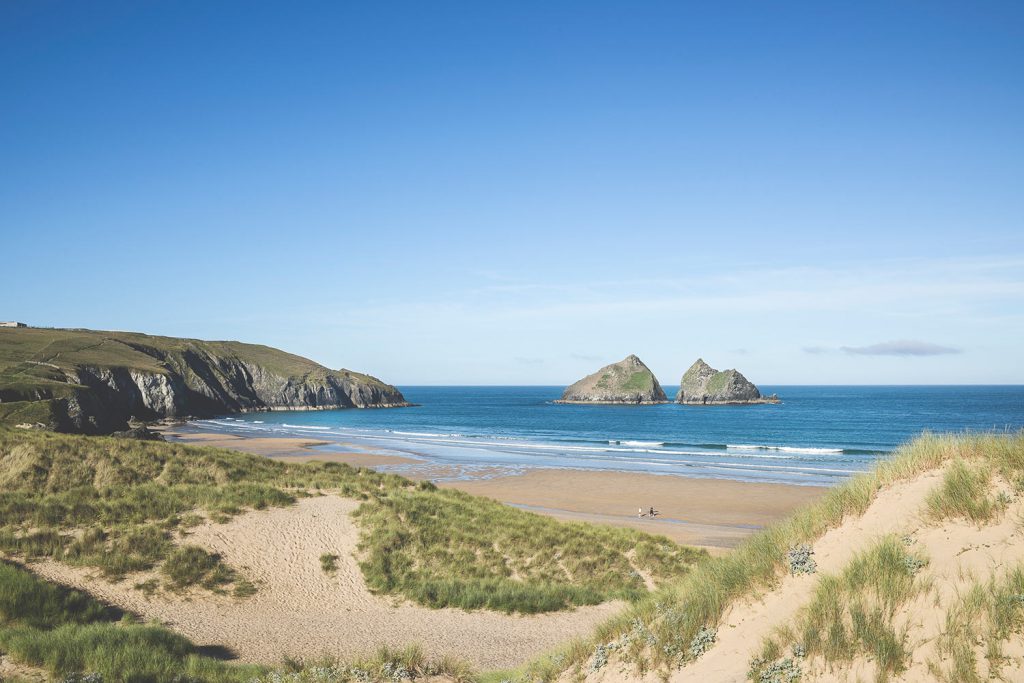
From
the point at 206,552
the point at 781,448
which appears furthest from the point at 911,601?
the point at 781,448

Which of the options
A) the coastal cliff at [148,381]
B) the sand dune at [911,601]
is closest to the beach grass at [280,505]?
the sand dune at [911,601]

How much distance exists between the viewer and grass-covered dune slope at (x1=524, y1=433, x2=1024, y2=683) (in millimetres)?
6633

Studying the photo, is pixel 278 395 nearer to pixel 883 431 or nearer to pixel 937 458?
Answer: pixel 883 431

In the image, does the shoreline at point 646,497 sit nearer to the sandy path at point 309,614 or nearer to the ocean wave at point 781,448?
the sandy path at point 309,614

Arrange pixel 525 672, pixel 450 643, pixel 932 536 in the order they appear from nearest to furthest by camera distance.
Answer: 1. pixel 932 536
2. pixel 525 672
3. pixel 450 643

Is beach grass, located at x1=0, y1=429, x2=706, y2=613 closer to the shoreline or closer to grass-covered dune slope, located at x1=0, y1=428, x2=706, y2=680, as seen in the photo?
grass-covered dune slope, located at x1=0, y1=428, x2=706, y2=680

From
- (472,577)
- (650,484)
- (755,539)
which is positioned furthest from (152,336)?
(755,539)

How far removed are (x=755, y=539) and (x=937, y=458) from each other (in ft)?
A: 9.61

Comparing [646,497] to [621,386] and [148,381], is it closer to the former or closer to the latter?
[148,381]

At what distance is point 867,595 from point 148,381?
113 meters

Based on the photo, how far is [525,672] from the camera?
9.55 m

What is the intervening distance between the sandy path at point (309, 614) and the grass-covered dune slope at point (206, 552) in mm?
495

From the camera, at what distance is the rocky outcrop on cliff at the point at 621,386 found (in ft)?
560

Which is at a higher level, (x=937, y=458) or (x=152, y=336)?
(x=152, y=336)
